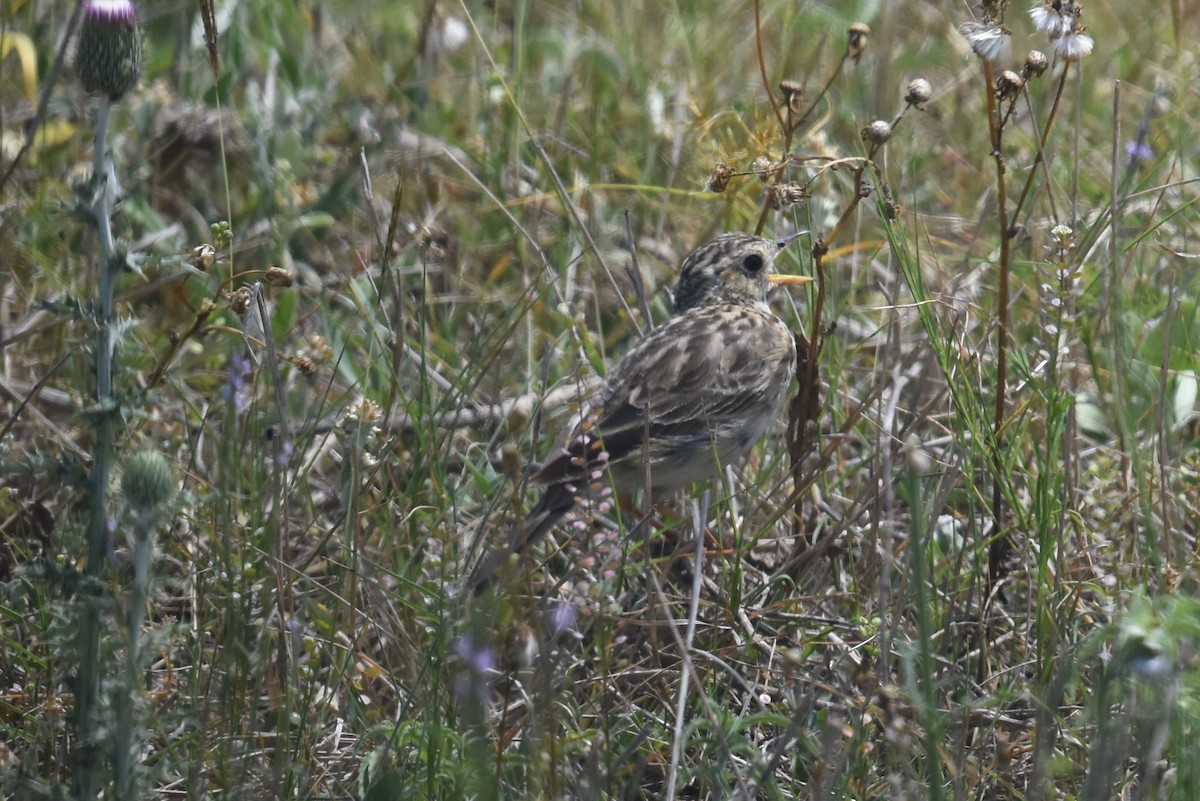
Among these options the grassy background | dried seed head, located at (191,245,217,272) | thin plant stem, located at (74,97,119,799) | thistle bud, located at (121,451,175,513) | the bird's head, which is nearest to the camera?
thistle bud, located at (121,451,175,513)

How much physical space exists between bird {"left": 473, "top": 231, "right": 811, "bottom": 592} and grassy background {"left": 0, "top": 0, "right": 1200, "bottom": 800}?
0.53 ft

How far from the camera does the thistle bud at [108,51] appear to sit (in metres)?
3.30

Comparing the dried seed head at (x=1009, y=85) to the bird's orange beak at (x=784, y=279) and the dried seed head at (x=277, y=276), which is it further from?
the dried seed head at (x=277, y=276)

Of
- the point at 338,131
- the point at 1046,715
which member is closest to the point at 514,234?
the point at 338,131

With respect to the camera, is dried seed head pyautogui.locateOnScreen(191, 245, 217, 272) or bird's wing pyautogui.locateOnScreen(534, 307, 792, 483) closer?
dried seed head pyautogui.locateOnScreen(191, 245, 217, 272)

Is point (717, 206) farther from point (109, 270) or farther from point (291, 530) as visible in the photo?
point (109, 270)

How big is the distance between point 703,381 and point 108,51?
269 cm

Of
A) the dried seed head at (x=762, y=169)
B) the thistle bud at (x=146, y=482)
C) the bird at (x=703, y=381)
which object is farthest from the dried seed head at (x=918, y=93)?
the thistle bud at (x=146, y=482)

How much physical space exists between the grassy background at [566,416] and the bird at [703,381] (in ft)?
0.53

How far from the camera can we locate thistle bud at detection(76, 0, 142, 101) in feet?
10.8

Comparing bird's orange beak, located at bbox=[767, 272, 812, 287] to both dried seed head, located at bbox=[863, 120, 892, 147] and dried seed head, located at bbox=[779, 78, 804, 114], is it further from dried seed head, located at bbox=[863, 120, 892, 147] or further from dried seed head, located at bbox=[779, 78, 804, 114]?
dried seed head, located at bbox=[863, 120, 892, 147]

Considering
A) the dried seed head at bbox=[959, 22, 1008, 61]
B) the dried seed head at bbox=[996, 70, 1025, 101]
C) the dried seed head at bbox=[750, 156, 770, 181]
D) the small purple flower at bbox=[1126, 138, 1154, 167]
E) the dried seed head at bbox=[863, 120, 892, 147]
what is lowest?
the small purple flower at bbox=[1126, 138, 1154, 167]

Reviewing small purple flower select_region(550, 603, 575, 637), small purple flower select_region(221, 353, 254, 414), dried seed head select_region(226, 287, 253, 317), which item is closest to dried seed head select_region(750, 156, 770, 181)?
small purple flower select_region(550, 603, 575, 637)

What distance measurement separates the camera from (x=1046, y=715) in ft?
9.94
